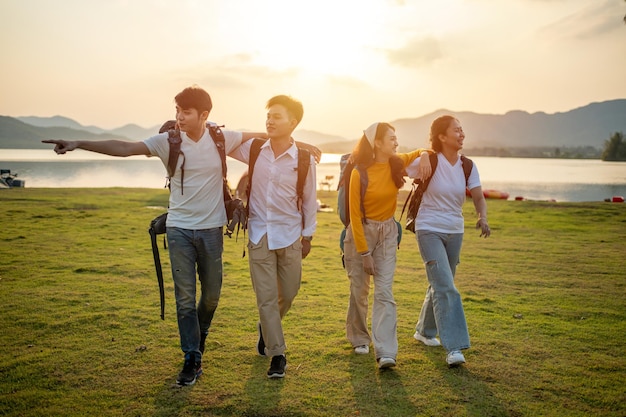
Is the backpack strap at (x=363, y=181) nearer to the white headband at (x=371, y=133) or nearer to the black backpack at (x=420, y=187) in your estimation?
the white headband at (x=371, y=133)

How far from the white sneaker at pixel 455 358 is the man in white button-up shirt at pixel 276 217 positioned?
1626 mm

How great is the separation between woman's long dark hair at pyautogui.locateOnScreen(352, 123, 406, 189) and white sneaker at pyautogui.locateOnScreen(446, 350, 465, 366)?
5.76ft

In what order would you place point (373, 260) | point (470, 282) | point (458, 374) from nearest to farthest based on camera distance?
point (458, 374), point (373, 260), point (470, 282)

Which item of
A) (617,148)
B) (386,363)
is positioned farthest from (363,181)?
(617,148)

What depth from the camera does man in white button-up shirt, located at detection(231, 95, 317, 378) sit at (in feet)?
15.9

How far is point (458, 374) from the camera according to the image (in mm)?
4977

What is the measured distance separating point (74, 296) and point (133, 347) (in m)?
2.57

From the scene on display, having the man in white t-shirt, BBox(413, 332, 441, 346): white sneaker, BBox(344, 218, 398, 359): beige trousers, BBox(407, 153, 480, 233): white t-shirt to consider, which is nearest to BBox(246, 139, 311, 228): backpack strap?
the man in white t-shirt

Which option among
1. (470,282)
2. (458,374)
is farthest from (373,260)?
(470,282)

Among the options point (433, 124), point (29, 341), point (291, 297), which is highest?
point (433, 124)

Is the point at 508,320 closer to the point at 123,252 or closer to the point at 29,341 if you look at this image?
the point at 29,341

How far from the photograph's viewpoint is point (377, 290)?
5258 millimetres

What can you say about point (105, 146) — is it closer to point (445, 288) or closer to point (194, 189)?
point (194, 189)

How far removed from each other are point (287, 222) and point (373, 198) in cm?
95
